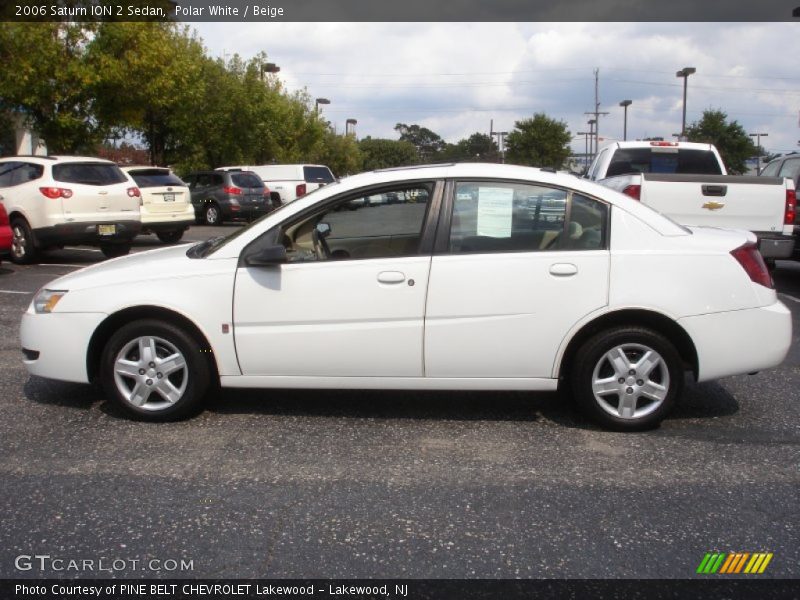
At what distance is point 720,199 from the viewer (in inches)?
348

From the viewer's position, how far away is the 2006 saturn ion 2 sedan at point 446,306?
4.61m

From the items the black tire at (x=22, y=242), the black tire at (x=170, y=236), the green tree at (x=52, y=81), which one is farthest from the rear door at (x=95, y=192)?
the green tree at (x=52, y=81)

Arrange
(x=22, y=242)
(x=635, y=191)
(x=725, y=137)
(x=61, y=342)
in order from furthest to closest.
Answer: (x=725, y=137) < (x=22, y=242) < (x=635, y=191) < (x=61, y=342)

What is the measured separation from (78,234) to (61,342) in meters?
7.92

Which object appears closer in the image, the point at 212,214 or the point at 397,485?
the point at 397,485

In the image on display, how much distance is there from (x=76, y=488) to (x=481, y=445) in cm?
215

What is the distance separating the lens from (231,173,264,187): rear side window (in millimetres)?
22594

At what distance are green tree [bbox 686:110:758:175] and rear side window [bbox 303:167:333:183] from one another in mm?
32334

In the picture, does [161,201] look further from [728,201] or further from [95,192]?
[728,201]

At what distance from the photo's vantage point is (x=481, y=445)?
4520 millimetres

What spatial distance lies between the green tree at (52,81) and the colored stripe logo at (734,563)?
691 inches

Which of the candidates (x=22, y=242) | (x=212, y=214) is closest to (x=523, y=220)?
(x=22, y=242)
